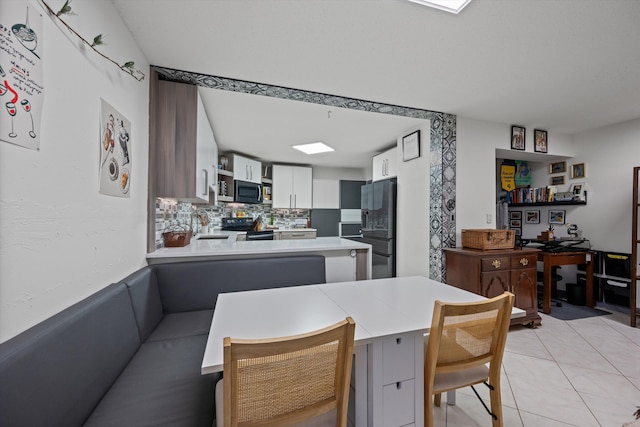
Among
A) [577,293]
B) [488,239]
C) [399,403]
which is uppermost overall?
[488,239]

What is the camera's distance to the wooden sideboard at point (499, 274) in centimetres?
265

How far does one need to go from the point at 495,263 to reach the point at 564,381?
1.10 meters

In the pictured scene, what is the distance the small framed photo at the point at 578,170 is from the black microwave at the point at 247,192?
16.8 feet

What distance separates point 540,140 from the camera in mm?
3521

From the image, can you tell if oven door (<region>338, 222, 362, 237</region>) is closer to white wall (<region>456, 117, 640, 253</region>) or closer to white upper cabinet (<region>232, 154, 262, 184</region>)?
white upper cabinet (<region>232, 154, 262, 184</region>)

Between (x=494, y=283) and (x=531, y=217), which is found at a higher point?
(x=531, y=217)

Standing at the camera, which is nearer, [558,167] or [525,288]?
[525,288]

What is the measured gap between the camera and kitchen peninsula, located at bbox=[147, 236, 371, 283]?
6.84 ft

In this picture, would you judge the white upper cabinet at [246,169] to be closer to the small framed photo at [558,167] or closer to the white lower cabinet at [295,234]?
the white lower cabinet at [295,234]

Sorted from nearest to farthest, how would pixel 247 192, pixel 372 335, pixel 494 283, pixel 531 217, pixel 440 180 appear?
1. pixel 372 335
2. pixel 494 283
3. pixel 440 180
4. pixel 531 217
5. pixel 247 192

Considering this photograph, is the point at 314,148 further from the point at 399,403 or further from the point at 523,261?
the point at 399,403

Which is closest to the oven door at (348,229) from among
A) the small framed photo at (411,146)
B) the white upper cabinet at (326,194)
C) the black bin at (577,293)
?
the white upper cabinet at (326,194)

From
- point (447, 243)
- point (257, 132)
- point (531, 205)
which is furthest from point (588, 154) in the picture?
point (257, 132)

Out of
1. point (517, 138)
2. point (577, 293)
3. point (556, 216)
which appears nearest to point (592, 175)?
point (556, 216)
